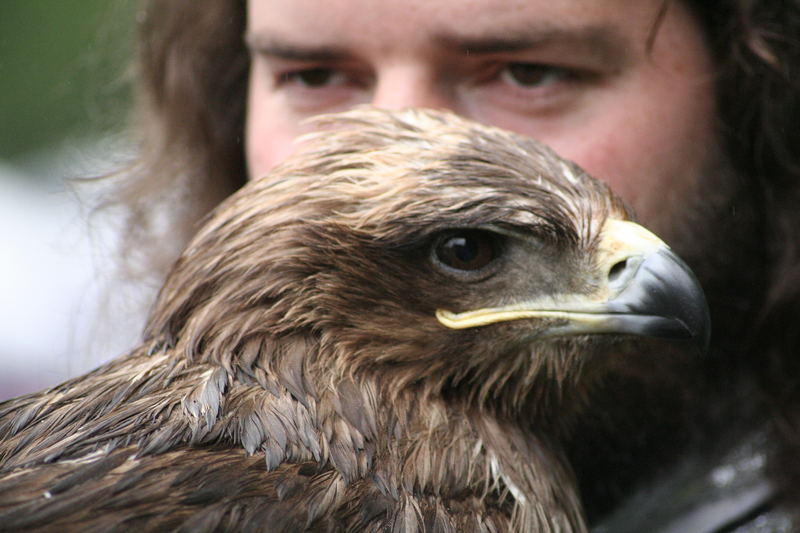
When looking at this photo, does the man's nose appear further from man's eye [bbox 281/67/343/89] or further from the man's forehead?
man's eye [bbox 281/67/343/89]

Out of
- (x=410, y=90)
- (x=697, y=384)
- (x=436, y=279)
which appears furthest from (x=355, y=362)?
(x=697, y=384)

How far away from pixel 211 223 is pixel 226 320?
0.29 metres

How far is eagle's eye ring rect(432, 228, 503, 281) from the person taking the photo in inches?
92.1

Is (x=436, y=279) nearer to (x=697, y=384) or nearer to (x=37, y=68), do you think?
(x=697, y=384)

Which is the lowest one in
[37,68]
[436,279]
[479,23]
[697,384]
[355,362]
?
[37,68]

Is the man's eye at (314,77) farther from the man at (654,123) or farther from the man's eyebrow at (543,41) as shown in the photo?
the man's eyebrow at (543,41)

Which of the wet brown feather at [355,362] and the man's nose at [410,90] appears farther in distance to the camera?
the man's nose at [410,90]

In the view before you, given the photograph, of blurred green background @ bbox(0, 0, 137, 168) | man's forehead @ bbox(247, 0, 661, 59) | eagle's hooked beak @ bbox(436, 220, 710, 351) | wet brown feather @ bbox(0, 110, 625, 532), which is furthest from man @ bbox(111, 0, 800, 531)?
blurred green background @ bbox(0, 0, 137, 168)

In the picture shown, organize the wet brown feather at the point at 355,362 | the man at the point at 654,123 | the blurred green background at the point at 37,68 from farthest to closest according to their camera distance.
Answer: the blurred green background at the point at 37,68
the man at the point at 654,123
the wet brown feather at the point at 355,362

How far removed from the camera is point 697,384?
344 cm

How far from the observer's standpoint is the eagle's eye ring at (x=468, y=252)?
7.68ft

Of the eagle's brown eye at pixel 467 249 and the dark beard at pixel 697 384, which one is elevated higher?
the eagle's brown eye at pixel 467 249

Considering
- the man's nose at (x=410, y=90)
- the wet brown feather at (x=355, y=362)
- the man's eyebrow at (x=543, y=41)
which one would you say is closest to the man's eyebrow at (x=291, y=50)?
the man's nose at (x=410, y=90)

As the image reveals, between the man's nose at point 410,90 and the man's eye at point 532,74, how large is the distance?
7.4 inches
